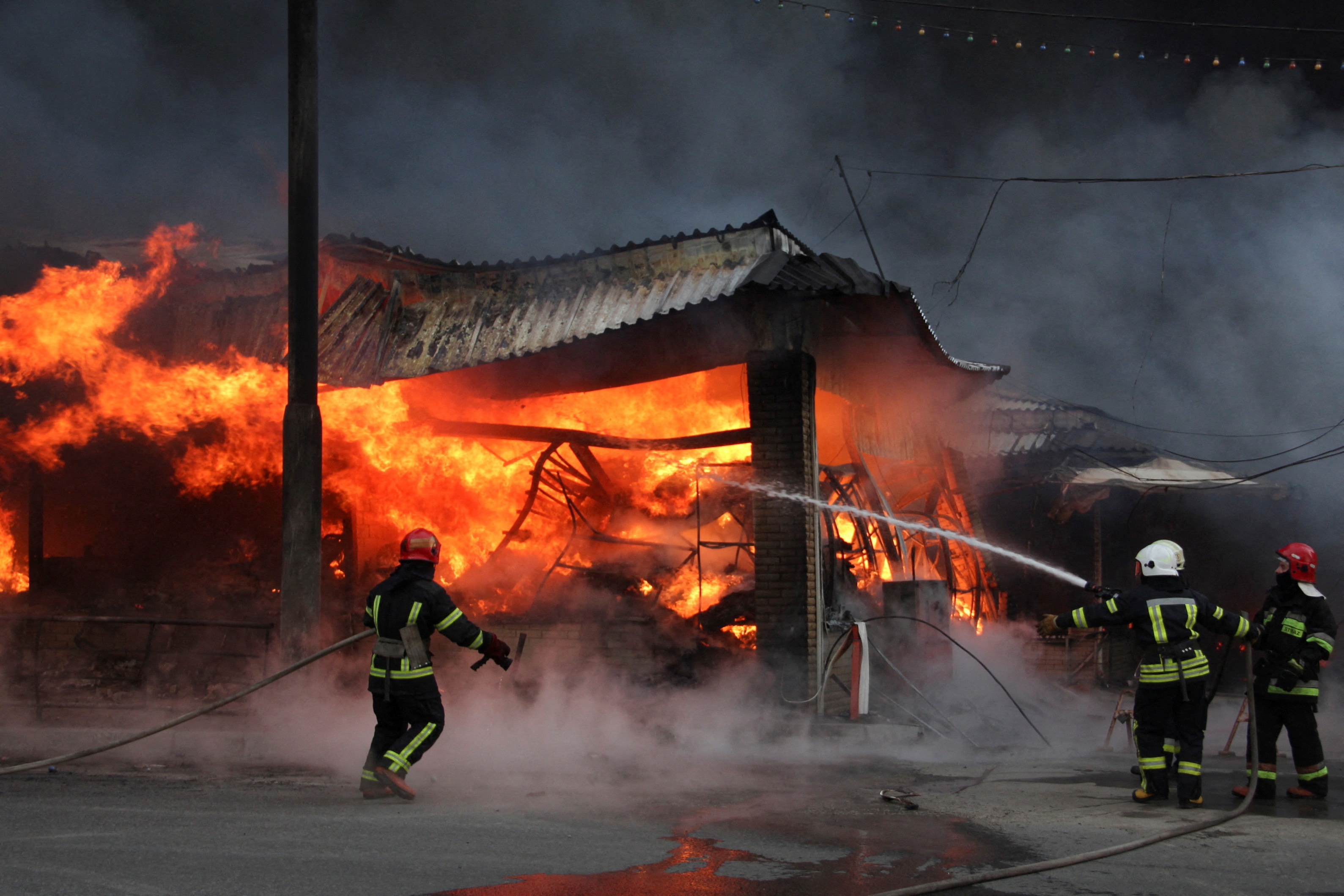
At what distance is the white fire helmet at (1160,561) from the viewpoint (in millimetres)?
6801

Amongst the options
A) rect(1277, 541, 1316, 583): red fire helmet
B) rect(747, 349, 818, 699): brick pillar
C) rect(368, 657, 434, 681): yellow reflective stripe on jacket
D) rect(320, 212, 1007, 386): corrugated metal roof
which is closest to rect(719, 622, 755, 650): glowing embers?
rect(747, 349, 818, 699): brick pillar

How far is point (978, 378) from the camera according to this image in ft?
47.6

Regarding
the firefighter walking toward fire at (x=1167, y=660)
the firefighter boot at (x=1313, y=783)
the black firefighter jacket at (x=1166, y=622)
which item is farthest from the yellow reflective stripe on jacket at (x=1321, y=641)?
the firefighter boot at (x=1313, y=783)

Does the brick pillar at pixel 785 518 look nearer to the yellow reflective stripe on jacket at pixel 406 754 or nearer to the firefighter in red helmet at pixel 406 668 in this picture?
the firefighter in red helmet at pixel 406 668

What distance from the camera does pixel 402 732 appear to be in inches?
256

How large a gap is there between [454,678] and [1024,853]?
6.73m

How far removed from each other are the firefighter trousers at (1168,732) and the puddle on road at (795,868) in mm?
1660

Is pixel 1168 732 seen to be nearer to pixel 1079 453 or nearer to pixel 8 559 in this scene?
pixel 1079 453

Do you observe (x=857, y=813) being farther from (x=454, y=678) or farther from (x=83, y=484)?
(x=83, y=484)

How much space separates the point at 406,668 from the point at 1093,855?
3940 mm

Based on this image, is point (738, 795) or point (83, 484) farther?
point (83, 484)

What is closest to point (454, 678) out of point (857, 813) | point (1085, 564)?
point (857, 813)

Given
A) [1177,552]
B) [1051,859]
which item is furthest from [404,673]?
[1177,552]

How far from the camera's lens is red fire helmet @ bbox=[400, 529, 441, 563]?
258 inches
